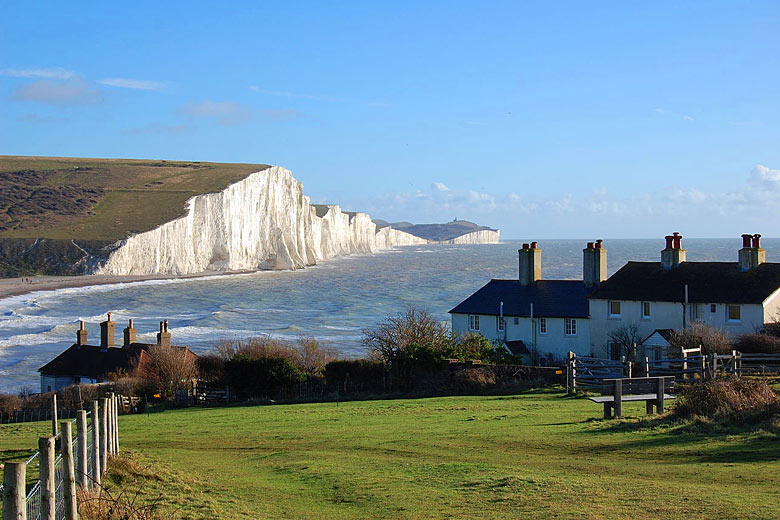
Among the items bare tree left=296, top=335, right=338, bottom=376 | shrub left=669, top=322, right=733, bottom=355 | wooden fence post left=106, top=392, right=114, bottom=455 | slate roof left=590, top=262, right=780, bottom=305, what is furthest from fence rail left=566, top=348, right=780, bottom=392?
wooden fence post left=106, top=392, right=114, bottom=455

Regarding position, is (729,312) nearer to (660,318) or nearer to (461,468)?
(660,318)

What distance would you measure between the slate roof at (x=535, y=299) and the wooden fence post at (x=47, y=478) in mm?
32069

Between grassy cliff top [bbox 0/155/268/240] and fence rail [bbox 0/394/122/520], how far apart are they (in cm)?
12927

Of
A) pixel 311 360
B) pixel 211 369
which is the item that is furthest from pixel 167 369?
pixel 311 360

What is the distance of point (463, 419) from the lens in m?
19.4

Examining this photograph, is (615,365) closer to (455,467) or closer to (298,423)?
(298,423)

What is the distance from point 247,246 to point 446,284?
5478 cm

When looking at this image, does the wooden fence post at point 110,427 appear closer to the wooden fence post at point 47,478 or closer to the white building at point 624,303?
the wooden fence post at point 47,478

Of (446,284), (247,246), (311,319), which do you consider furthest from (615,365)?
(247,246)

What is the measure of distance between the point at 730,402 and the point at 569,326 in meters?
22.3

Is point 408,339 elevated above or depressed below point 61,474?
above

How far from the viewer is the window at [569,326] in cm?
3791

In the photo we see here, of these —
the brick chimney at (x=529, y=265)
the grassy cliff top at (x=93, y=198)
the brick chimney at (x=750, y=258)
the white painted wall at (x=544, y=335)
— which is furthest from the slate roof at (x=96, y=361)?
the grassy cliff top at (x=93, y=198)

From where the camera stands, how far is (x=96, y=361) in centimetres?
3688
